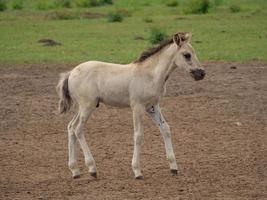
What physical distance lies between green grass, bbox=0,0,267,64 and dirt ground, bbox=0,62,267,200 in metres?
3.62

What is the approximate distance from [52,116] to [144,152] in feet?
11.6

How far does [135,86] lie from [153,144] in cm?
242

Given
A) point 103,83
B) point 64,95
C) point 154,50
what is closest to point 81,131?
point 64,95

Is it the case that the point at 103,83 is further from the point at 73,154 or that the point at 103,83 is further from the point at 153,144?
the point at 153,144

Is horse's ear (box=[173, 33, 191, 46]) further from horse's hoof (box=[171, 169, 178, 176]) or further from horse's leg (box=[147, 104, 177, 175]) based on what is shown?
horse's hoof (box=[171, 169, 178, 176])

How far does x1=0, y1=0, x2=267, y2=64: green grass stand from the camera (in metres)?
23.7

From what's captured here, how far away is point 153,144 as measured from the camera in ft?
43.6

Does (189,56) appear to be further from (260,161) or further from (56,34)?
(56,34)

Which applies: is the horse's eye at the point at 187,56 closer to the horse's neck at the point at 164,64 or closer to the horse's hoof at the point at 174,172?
the horse's neck at the point at 164,64

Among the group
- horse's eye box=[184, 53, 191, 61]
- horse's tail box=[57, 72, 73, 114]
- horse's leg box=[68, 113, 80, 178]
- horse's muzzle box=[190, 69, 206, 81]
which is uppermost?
horse's eye box=[184, 53, 191, 61]

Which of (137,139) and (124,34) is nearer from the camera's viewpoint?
(137,139)

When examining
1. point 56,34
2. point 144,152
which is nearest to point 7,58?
point 56,34

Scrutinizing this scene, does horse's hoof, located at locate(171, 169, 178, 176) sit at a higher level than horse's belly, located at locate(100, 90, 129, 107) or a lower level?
lower

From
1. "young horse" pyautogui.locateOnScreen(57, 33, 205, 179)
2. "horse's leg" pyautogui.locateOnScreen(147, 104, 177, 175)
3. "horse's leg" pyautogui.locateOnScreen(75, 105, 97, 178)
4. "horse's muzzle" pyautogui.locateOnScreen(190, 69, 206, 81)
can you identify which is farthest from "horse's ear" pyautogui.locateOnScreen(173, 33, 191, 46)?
"horse's leg" pyautogui.locateOnScreen(75, 105, 97, 178)
